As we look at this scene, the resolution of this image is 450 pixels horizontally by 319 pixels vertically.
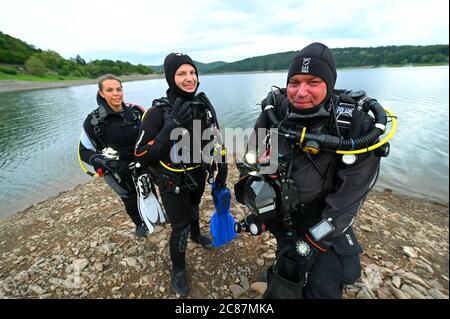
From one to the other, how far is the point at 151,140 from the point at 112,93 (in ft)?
5.17

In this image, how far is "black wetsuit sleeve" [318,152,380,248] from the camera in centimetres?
212

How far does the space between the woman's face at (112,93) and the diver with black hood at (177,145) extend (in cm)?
119

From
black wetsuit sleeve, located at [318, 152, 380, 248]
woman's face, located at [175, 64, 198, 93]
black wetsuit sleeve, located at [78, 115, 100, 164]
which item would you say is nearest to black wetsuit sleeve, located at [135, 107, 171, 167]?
woman's face, located at [175, 64, 198, 93]

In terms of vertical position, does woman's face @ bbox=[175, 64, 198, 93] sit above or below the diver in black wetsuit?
above

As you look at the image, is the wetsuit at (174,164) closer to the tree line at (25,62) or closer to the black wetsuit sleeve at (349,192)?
the black wetsuit sleeve at (349,192)

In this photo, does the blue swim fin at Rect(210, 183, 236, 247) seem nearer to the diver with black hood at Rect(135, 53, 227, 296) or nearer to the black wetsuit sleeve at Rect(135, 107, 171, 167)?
the diver with black hood at Rect(135, 53, 227, 296)

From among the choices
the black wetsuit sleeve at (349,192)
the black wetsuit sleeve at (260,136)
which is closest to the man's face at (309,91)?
the black wetsuit sleeve at (260,136)

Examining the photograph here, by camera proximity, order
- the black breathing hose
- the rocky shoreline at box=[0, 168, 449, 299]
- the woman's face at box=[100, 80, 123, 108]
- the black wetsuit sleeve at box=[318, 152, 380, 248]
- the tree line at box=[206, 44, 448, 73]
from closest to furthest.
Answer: the black breathing hose
the black wetsuit sleeve at box=[318, 152, 380, 248]
the rocky shoreline at box=[0, 168, 449, 299]
the woman's face at box=[100, 80, 123, 108]
the tree line at box=[206, 44, 448, 73]

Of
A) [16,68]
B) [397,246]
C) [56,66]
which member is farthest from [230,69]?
[397,246]

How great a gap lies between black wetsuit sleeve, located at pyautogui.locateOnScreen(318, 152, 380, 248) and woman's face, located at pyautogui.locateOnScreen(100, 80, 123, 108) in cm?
353

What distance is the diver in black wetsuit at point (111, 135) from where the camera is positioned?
3918 millimetres

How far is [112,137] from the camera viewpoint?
4000mm
